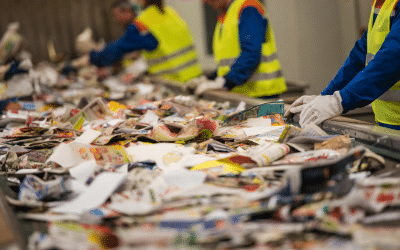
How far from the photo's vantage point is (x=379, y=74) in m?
1.71

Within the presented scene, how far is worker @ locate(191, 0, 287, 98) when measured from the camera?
322 centimetres

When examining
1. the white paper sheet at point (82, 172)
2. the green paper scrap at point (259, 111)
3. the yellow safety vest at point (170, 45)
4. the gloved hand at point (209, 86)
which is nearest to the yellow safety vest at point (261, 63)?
the gloved hand at point (209, 86)

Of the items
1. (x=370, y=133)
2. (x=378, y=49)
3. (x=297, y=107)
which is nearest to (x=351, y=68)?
(x=378, y=49)

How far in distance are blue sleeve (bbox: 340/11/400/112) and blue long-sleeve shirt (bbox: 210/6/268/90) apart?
4.87 ft

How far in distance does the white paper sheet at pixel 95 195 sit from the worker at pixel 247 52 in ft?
6.91

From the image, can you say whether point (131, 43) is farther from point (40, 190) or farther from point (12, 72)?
point (40, 190)

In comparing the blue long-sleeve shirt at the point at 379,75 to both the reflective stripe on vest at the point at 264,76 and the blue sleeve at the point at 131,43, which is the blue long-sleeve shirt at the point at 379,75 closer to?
the reflective stripe on vest at the point at 264,76

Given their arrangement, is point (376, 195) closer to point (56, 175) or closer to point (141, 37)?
point (56, 175)

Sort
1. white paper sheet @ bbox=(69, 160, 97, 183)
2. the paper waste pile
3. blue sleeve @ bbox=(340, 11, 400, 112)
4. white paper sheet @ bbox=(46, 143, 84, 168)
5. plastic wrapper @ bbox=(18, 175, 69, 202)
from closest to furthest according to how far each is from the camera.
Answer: the paper waste pile
plastic wrapper @ bbox=(18, 175, 69, 202)
white paper sheet @ bbox=(69, 160, 97, 183)
white paper sheet @ bbox=(46, 143, 84, 168)
blue sleeve @ bbox=(340, 11, 400, 112)

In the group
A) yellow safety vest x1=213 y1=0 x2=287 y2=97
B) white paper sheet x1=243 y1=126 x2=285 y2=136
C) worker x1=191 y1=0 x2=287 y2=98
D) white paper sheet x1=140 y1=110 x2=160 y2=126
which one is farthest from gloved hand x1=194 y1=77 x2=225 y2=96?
white paper sheet x1=243 y1=126 x2=285 y2=136

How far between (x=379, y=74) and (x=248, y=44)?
1613mm

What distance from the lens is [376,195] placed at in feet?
3.04

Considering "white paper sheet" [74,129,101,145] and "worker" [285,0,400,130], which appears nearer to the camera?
"worker" [285,0,400,130]

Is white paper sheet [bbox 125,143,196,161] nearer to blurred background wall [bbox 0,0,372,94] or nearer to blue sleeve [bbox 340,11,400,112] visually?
blue sleeve [bbox 340,11,400,112]
